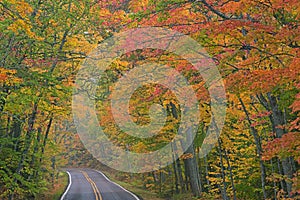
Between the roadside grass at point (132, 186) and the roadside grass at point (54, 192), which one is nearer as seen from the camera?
the roadside grass at point (54, 192)

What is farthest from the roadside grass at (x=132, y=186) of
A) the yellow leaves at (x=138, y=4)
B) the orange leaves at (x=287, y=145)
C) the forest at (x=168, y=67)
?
the orange leaves at (x=287, y=145)

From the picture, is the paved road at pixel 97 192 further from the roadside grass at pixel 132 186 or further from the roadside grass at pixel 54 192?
the roadside grass at pixel 132 186

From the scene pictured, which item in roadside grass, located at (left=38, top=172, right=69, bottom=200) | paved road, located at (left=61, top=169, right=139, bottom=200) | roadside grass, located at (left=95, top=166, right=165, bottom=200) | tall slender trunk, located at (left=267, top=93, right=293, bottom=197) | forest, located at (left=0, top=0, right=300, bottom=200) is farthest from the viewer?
roadside grass, located at (left=95, top=166, right=165, bottom=200)

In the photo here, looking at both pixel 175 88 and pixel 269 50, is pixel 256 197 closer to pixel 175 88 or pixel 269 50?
pixel 175 88

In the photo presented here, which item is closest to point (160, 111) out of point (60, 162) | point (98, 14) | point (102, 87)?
point (102, 87)

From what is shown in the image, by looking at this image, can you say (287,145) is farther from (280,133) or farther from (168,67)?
(168,67)

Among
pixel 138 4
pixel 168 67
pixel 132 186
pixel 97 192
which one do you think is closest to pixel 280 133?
pixel 168 67

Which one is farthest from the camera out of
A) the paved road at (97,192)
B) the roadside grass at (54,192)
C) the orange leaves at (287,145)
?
the roadside grass at (54,192)

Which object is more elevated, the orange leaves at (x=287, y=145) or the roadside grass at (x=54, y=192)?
the orange leaves at (x=287, y=145)

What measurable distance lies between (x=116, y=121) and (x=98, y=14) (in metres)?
10.3

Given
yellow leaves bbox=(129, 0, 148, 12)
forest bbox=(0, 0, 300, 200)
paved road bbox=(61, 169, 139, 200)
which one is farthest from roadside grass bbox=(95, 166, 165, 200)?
yellow leaves bbox=(129, 0, 148, 12)

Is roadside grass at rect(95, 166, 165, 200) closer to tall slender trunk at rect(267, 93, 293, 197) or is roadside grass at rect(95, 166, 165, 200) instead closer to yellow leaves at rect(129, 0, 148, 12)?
tall slender trunk at rect(267, 93, 293, 197)

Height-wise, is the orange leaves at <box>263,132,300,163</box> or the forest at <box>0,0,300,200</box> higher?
the forest at <box>0,0,300,200</box>

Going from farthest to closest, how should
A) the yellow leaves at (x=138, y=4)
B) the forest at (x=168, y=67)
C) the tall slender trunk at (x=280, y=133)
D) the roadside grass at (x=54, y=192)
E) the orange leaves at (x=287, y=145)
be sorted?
1. the roadside grass at (x=54, y=192)
2. the yellow leaves at (x=138, y=4)
3. the tall slender trunk at (x=280, y=133)
4. the forest at (x=168, y=67)
5. the orange leaves at (x=287, y=145)
